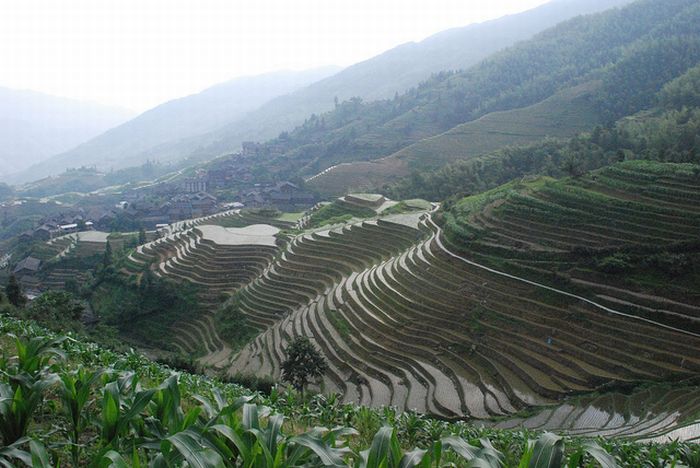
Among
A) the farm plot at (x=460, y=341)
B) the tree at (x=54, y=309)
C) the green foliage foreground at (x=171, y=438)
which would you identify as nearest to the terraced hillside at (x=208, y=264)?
the farm plot at (x=460, y=341)

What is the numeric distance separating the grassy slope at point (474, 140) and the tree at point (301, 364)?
31.9 metres

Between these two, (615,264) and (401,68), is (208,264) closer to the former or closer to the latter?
(615,264)

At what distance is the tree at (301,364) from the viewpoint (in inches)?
501

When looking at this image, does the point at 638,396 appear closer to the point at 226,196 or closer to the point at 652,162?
the point at 652,162

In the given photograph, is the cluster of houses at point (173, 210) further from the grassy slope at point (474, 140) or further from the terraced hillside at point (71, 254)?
the grassy slope at point (474, 140)

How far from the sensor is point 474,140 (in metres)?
50.2

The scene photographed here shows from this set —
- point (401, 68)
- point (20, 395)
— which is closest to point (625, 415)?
point (20, 395)

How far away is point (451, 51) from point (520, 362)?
493 ft

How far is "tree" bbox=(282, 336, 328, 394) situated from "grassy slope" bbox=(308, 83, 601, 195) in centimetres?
3189

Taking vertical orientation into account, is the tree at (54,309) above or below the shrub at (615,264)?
above

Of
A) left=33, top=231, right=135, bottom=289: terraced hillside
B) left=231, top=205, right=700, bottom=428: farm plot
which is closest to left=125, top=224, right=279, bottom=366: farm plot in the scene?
left=231, top=205, right=700, bottom=428: farm plot

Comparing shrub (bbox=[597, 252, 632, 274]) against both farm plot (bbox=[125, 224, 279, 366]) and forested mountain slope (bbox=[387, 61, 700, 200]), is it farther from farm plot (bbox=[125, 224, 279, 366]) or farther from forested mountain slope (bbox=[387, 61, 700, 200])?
farm plot (bbox=[125, 224, 279, 366])

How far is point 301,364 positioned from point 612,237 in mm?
10199

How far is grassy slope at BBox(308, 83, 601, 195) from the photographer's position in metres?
47.2
